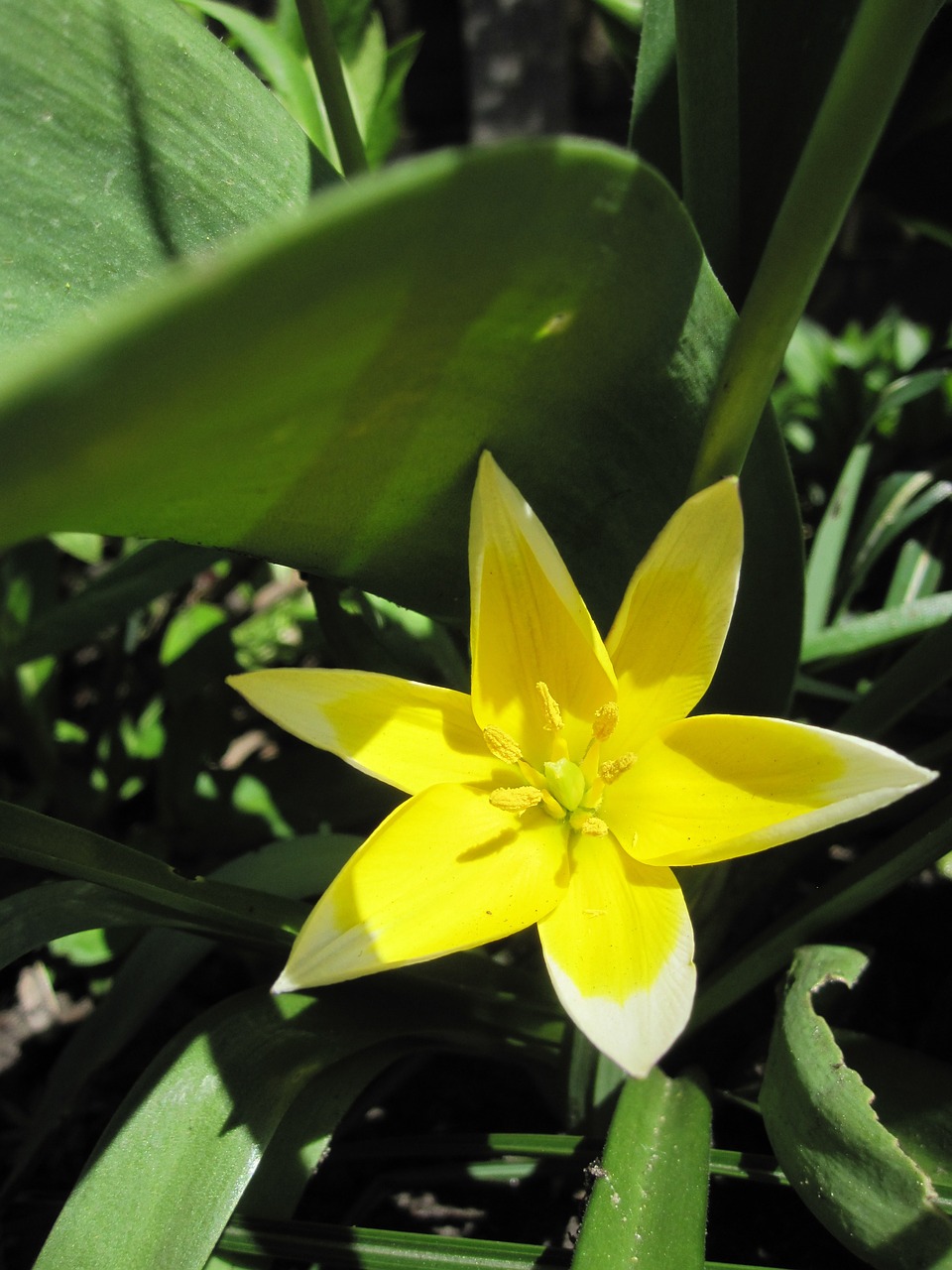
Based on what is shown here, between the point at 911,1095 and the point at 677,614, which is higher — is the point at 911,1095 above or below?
below

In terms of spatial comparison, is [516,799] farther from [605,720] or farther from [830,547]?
[830,547]

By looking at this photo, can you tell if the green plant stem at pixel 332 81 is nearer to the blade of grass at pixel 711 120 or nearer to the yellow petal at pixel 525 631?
the blade of grass at pixel 711 120

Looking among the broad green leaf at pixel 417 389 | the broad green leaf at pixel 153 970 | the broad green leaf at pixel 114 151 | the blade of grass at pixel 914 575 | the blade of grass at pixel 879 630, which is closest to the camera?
the broad green leaf at pixel 417 389

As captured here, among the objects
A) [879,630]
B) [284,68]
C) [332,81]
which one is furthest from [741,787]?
[284,68]

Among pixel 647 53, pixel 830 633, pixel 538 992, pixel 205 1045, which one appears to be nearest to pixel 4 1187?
pixel 205 1045

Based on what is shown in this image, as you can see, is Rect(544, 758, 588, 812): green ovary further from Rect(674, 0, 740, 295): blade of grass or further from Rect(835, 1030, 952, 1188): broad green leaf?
Rect(674, 0, 740, 295): blade of grass

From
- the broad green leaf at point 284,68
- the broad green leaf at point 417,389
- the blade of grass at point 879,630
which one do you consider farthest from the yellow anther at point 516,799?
the broad green leaf at point 284,68
